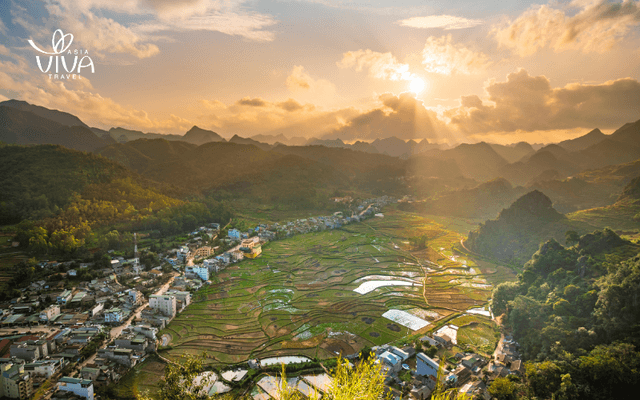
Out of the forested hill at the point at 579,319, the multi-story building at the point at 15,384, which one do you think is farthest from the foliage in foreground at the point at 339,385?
the multi-story building at the point at 15,384

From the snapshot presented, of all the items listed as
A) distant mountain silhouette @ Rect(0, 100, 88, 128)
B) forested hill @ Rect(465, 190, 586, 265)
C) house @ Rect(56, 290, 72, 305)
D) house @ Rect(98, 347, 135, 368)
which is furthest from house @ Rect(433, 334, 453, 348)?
distant mountain silhouette @ Rect(0, 100, 88, 128)

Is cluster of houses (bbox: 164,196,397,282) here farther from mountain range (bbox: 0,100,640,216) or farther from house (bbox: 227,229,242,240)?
mountain range (bbox: 0,100,640,216)

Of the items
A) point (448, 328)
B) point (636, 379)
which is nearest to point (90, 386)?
point (448, 328)

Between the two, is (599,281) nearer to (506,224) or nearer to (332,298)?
(332,298)

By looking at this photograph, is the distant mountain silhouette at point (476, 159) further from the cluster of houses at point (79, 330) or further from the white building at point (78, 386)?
the white building at point (78, 386)

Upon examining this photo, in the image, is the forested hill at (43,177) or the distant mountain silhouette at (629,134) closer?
the forested hill at (43,177)

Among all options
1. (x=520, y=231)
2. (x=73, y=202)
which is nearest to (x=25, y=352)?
(x=73, y=202)
